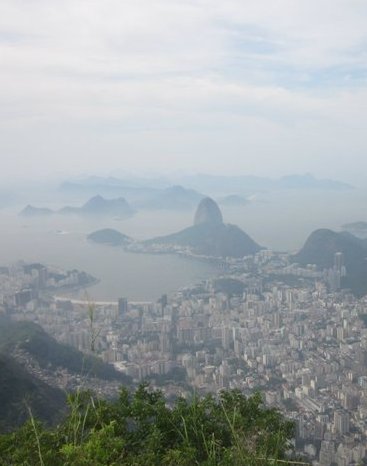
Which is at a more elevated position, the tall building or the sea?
the sea

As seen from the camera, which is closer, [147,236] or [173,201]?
[147,236]

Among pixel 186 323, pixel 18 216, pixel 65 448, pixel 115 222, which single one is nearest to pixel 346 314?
pixel 186 323

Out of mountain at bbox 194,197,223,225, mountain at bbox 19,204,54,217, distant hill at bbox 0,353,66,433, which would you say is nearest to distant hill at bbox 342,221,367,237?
mountain at bbox 194,197,223,225

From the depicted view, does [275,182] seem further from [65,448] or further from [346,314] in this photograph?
[65,448]

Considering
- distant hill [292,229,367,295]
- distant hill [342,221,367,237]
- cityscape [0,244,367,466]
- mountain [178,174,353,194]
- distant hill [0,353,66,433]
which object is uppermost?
mountain [178,174,353,194]

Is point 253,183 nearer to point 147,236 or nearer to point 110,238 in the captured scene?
point 147,236

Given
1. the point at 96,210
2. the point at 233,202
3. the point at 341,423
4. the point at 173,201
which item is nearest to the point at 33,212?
the point at 96,210

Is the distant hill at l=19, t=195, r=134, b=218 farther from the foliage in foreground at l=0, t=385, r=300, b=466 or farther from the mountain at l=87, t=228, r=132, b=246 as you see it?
the foliage in foreground at l=0, t=385, r=300, b=466
